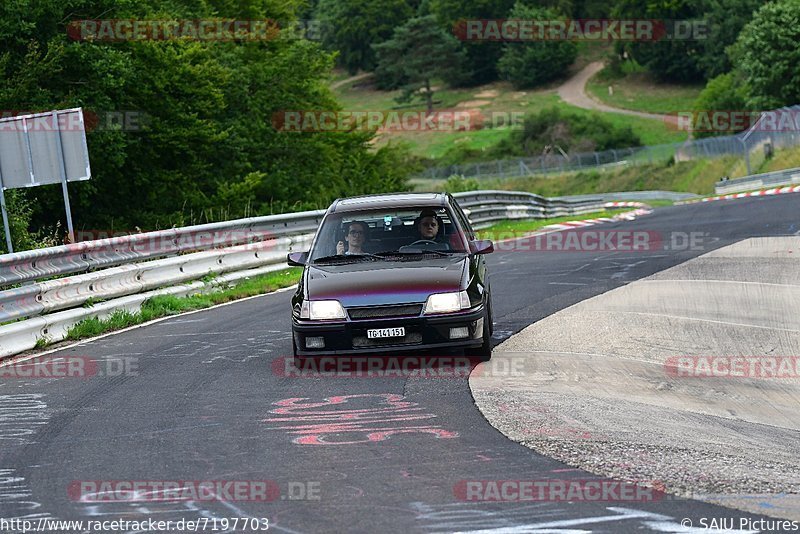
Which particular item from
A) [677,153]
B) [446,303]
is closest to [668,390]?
[446,303]

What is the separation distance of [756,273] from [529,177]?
212ft

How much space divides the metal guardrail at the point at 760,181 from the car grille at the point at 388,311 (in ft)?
127

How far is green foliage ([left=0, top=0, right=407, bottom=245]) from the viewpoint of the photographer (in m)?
30.8

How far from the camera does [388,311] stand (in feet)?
32.7

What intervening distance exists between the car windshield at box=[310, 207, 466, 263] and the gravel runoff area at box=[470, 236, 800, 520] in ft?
3.89

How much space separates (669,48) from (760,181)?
76456mm

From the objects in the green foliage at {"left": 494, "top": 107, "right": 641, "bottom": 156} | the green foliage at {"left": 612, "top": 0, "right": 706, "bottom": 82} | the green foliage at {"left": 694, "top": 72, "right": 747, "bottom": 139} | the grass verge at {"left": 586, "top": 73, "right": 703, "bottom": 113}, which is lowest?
the green foliage at {"left": 494, "top": 107, "right": 641, "bottom": 156}

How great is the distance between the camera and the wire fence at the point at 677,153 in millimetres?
54938

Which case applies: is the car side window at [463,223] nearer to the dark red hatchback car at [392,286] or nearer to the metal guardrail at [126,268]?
the dark red hatchback car at [392,286]

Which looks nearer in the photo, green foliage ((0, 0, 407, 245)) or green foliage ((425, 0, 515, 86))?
green foliage ((0, 0, 407, 245))

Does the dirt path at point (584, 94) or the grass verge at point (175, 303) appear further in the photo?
the dirt path at point (584, 94)

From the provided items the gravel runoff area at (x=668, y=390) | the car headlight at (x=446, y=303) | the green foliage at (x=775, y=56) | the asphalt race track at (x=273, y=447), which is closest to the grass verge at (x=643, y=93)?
the green foliage at (x=775, y=56)

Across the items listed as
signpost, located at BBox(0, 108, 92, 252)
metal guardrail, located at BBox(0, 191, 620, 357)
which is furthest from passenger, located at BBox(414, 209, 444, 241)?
signpost, located at BBox(0, 108, 92, 252)

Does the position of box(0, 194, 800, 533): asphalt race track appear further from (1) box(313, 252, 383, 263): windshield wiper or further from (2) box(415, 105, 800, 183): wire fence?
(2) box(415, 105, 800, 183): wire fence
